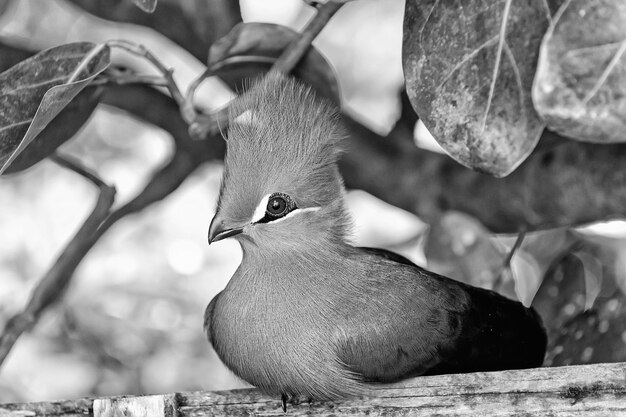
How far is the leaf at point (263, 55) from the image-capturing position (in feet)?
4.10

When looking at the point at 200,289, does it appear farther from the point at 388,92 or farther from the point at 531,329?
the point at 531,329

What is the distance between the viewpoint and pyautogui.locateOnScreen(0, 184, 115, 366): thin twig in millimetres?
1396

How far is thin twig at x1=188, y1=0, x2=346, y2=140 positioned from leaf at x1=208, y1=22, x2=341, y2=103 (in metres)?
0.03

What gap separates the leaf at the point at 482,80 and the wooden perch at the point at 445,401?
0.80 ft

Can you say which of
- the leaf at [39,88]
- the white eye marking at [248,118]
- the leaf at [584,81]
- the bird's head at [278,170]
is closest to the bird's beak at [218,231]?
the bird's head at [278,170]

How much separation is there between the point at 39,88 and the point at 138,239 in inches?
63.2

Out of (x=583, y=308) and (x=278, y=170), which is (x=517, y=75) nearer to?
(x=278, y=170)

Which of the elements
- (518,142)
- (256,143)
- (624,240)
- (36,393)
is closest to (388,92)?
(624,240)

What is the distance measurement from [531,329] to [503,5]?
529 millimetres

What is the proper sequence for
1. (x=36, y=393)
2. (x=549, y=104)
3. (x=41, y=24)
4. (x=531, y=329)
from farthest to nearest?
(x=41, y=24), (x=36, y=393), (x=531, y=329), (x=549, y=104)

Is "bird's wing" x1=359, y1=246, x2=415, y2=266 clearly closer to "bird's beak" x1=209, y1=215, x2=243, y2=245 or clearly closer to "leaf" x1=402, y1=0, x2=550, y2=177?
"bird's beak" x1=209, y1=215, x2=243, y2=245

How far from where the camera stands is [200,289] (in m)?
2.61

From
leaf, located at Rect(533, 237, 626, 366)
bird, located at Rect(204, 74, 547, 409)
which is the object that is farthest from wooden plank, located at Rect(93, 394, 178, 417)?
leaf, located at Rect(533, 237, 626, 366)

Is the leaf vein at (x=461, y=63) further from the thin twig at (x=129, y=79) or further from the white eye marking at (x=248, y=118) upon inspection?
the thin twig at (x=129, y=79)
